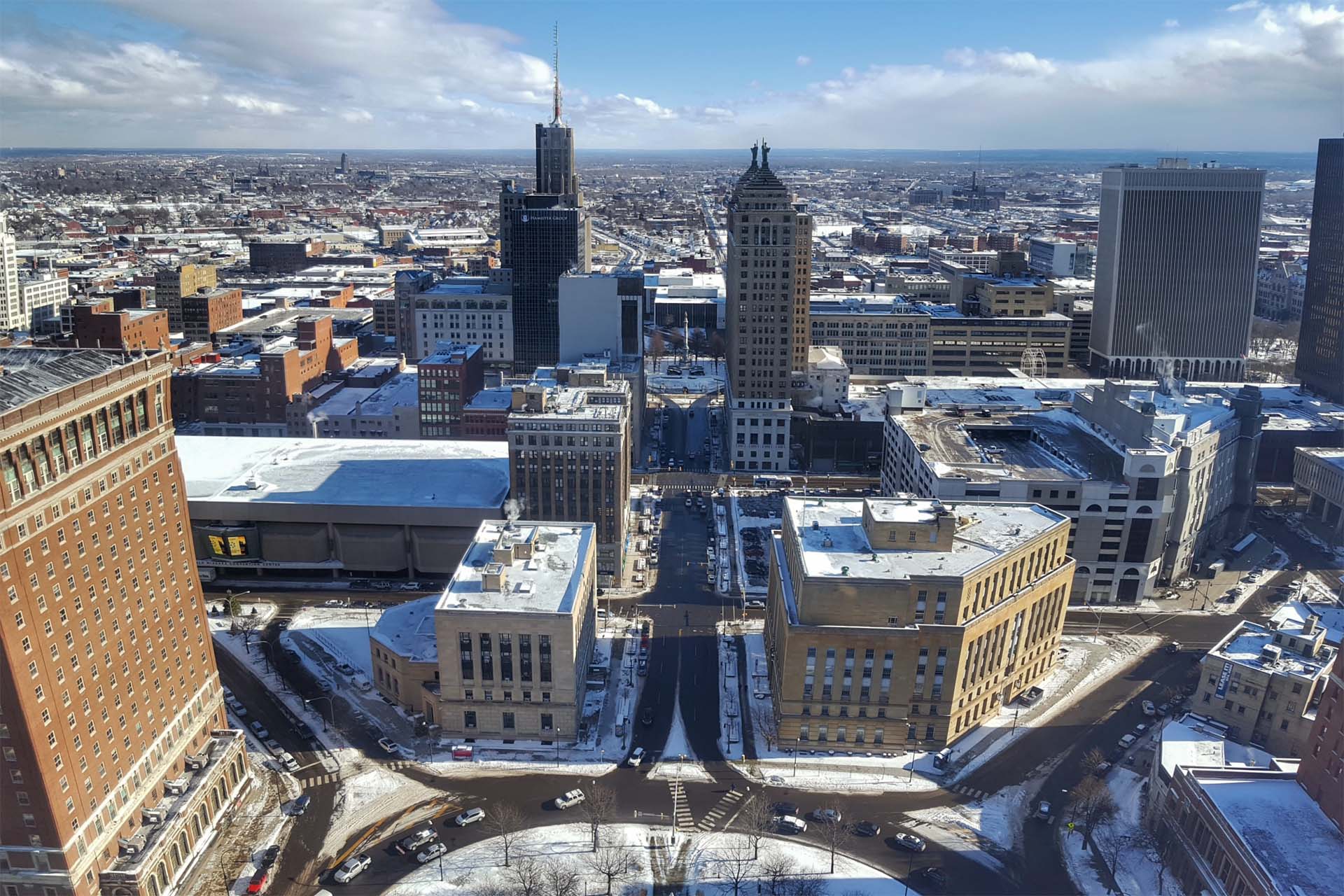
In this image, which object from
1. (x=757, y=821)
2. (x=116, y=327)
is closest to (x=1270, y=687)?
(x=757, y=821)

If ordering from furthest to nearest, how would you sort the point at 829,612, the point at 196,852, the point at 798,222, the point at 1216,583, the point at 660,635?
the point at 798,222 → the point at 1216,583 → the point at 660,635 → the point at 829,612 → the point at 196,852

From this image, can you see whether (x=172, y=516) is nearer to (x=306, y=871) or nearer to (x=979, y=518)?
(x=306, y=871)

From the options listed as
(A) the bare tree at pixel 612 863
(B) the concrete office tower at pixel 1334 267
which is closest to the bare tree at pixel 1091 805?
(A) the bare tree at pixel 612 863

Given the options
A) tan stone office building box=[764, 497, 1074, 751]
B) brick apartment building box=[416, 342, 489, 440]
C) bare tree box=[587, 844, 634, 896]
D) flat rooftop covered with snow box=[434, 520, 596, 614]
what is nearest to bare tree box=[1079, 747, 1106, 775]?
tan stone office building box=[764, 497, 1074, 751]

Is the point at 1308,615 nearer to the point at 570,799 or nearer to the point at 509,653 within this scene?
the point at 570,799

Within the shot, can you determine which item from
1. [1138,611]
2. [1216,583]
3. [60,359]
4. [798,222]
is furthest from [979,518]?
[798,222]

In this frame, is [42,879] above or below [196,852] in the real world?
above

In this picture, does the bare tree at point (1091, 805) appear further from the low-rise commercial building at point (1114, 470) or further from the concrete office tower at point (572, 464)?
the concrete office tower at point (572, 464)
